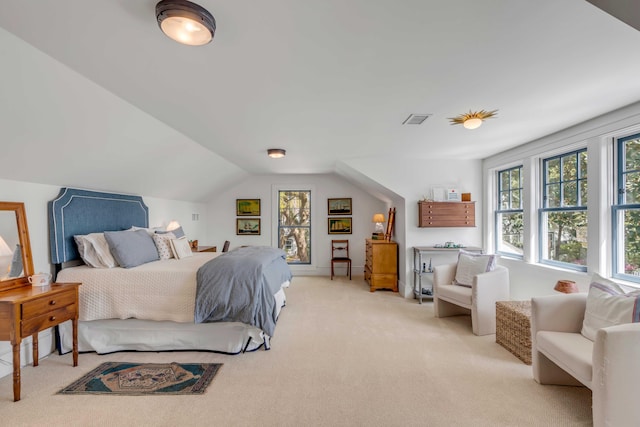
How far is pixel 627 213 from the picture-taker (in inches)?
115

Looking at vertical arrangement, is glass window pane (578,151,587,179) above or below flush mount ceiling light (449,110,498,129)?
below

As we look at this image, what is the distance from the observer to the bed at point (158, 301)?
2877 mm

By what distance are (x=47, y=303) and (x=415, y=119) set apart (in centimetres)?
360

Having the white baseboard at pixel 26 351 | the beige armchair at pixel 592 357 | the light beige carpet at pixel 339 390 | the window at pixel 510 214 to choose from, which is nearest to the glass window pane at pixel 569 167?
the window at pixel 510 214

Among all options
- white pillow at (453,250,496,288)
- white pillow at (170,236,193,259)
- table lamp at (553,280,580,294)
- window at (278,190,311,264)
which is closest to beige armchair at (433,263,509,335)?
white pillow at (453,250,496,288)

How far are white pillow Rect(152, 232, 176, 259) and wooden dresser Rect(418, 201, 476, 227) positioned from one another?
371cm

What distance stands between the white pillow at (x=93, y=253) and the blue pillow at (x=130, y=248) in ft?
0.22

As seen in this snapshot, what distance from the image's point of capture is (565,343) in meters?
2.15

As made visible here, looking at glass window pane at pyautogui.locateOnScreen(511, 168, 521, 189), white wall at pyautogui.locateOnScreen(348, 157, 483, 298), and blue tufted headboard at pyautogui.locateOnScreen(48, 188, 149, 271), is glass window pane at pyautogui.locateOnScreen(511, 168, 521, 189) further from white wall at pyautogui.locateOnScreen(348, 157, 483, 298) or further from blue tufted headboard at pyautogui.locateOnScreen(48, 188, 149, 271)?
blue tufted headboard at pyautogui.locateOnScreen(48, 188, 149, 271)

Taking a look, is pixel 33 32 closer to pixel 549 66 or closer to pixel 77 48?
pixel 77 48

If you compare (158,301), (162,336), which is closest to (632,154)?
(158,301)

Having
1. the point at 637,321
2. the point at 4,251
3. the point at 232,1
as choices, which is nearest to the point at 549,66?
the point at 637,321

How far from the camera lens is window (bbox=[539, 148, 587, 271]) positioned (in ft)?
11.2

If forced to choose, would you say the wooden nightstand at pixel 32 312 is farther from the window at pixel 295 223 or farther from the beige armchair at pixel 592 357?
the window at pixel 295 223
